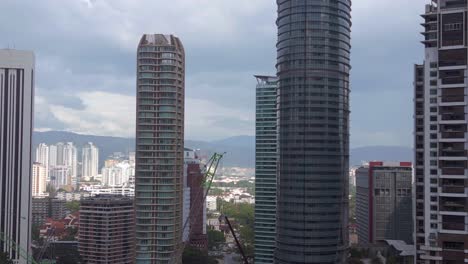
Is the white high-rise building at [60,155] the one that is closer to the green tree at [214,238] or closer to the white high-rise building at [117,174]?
the white high-rise building at [117,174]

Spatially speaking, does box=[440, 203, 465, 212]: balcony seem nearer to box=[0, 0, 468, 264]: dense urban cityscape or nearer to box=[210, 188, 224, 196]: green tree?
box=[0, 0, 468, 264]: dense urban cityscape

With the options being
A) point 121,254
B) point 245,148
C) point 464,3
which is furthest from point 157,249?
point 245,148

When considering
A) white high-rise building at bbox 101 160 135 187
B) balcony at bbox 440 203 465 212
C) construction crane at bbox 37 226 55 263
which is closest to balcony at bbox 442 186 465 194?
balcony at bbox 440 203 465 212

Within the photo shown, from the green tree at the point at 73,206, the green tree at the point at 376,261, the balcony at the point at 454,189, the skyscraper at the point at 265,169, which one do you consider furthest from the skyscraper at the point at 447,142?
the green tree at the point at 73,206

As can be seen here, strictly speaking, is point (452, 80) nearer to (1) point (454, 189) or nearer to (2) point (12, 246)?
(1) point (454, 189)

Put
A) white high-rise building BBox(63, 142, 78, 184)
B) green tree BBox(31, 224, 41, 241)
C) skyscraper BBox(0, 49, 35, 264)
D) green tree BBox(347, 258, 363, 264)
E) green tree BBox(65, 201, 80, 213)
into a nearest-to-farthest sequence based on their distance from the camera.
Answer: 1. green tree BBox(347, 258, 363, 264)
2. skyscraper BBox(0, 49, 35, 264)
3. green tree BBox(31, 224, 41, 241)
4. green tree BBox(65, 201, 80, 213)
5. white high-rise building BBox(63, 142, 78, 184)

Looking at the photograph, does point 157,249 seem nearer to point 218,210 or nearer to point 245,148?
point 218,210
